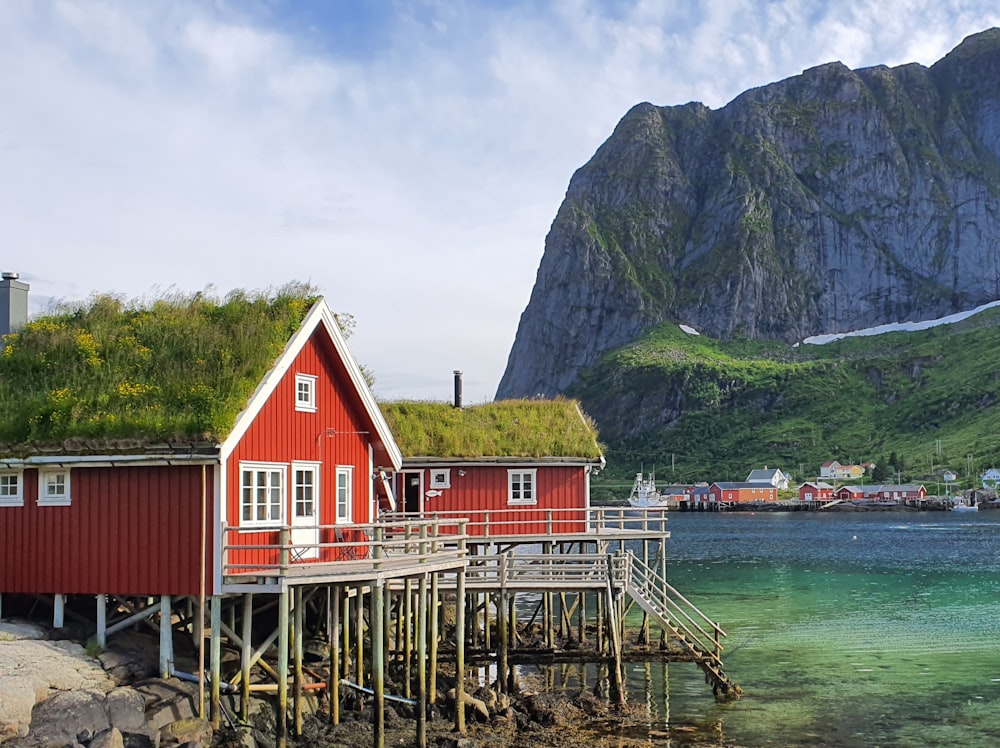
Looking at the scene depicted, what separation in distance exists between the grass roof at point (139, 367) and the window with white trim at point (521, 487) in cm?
1195

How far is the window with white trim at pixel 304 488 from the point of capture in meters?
25.1

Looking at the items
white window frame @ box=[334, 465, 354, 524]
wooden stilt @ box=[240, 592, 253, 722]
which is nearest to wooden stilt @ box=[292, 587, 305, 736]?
wooden stilt @ box=[240, 592, 253, 722]

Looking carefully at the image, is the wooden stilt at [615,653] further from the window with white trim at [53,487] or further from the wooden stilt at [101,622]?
the window with white trim at [53,487]

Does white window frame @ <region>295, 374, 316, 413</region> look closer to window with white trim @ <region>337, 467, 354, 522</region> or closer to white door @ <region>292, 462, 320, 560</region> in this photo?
white door @ <region>292, 462, 320, 560</region>

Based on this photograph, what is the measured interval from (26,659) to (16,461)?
4507mm

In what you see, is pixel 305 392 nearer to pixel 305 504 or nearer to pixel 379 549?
pixel 305 504

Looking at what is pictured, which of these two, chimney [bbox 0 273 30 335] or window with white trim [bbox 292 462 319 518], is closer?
window with white trim [bbox 292 462 319 518]

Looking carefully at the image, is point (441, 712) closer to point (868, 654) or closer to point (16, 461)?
point (16, 461)

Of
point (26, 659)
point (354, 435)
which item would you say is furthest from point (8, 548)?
point (354, 435)

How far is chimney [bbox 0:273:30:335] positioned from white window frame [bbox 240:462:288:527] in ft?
27.0

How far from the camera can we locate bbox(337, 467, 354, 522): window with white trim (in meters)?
27.3

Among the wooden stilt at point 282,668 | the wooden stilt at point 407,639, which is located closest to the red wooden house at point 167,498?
the wooden stilt at point 282,668

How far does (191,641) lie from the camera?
24.0 metres

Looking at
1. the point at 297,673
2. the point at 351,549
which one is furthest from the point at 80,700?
the point at 351,549
